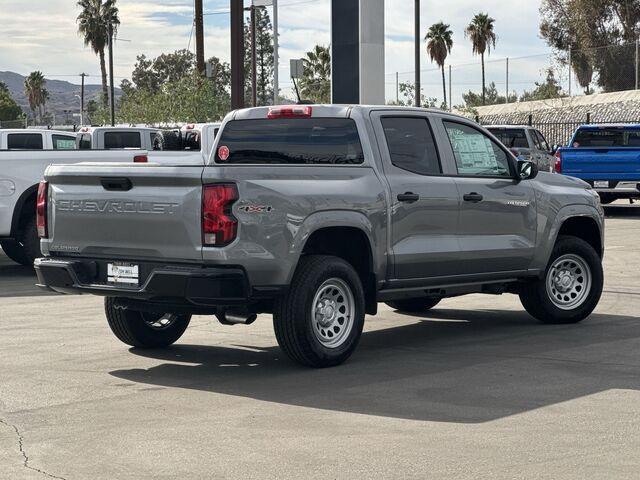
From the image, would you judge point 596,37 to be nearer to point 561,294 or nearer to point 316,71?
point 316,71

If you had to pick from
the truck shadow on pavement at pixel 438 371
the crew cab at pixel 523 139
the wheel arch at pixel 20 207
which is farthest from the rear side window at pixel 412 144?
the crew cab at pixel 523 139

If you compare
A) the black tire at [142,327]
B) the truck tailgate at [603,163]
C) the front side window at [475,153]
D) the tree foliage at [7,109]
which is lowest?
the black tire at [142,327]

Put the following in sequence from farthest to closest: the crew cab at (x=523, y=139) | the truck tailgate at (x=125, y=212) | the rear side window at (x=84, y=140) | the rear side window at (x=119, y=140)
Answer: the crew cab at (x=523, y=139), the rear side window at (x=84, y=140), the rear side window at (x=119, y=140), the truck tailgate at (x=125, y=212)

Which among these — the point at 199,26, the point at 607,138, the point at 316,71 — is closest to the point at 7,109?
the point at 316,71

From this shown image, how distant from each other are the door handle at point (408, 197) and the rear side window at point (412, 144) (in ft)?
0.81

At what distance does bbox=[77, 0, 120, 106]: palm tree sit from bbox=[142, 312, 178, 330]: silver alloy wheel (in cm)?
9074

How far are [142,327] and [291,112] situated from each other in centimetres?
218

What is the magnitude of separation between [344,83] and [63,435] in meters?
9.69

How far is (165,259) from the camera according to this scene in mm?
8969

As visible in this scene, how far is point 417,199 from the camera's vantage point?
1016 centimetres

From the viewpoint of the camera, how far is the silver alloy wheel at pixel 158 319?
1047 centimetres

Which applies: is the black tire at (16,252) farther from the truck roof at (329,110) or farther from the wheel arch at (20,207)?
the truck roof at (329,110)

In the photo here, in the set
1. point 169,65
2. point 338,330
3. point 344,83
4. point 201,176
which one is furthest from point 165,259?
point 169,65

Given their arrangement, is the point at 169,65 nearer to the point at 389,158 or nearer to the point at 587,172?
the point at 587,172
